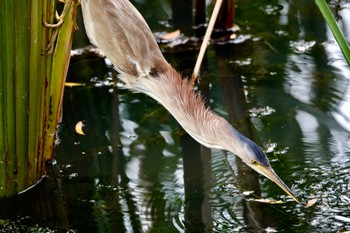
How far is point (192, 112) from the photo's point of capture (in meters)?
3.23

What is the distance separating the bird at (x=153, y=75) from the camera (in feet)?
10.4

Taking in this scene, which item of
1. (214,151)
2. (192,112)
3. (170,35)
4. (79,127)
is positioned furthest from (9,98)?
(170,35)

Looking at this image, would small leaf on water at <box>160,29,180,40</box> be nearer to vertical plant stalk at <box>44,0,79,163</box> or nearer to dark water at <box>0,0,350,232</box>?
dark water at <box>0,0,350,232</box>

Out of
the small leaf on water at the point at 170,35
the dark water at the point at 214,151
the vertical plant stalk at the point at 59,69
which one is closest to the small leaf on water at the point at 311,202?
the dark water at the point at 214,151

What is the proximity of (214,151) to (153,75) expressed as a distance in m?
0.80

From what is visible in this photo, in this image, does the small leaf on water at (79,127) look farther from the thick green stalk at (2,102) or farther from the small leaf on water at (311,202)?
the small leaf on water at (311,202)

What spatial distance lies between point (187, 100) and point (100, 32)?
527 millimetres

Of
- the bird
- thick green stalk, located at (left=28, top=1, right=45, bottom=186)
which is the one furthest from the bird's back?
thick green stalk, located at (left=28, top=1, right=45, bottom=186)

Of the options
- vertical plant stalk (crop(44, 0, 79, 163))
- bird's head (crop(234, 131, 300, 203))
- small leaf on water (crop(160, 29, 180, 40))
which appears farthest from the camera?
small leaf on water (crop(160, 29, 180, 40))

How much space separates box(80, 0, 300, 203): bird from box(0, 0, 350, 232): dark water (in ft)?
1.06

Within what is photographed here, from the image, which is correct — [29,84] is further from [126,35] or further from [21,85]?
[126,35]

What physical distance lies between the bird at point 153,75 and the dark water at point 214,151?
0.32 metres

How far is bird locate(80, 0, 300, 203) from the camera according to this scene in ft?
10.4

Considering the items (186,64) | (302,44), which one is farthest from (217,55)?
(302,44)
